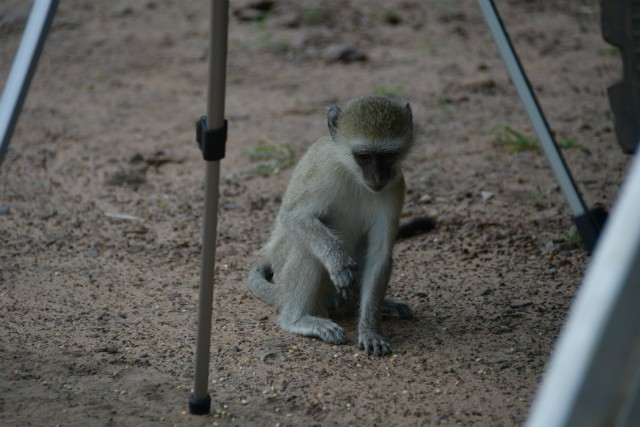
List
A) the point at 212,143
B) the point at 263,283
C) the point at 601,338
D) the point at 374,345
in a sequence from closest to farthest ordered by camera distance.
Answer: the point at 601,338
the point at 212,143
the point at 374,345
the point at 263,283

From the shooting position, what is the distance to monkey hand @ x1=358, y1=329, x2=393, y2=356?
4.31 meters

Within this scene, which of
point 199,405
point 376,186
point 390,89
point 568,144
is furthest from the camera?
point 390,89

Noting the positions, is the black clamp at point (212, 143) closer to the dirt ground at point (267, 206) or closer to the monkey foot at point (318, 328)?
the dirt ground at point (267, 206)

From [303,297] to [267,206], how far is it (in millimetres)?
1918

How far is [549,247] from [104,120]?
4524 mm

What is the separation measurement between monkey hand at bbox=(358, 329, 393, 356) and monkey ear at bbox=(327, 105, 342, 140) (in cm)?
108

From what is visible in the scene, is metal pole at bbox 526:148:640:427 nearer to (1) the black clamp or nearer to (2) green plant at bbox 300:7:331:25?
(1) the black clamp

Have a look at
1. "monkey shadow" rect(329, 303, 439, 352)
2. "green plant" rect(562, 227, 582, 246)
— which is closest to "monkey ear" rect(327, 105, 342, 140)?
"monkey shadow" rect(329, 303, 439, 352)

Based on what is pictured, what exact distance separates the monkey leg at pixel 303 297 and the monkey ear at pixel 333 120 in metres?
0.67

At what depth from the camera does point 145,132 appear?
7863 millimetres

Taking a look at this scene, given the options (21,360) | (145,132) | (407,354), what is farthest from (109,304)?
(145,132)

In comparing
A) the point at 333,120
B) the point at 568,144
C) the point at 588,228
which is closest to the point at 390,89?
the point at 568,144

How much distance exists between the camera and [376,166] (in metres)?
4.48

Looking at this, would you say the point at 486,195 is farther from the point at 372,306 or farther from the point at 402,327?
the point at 372,306
